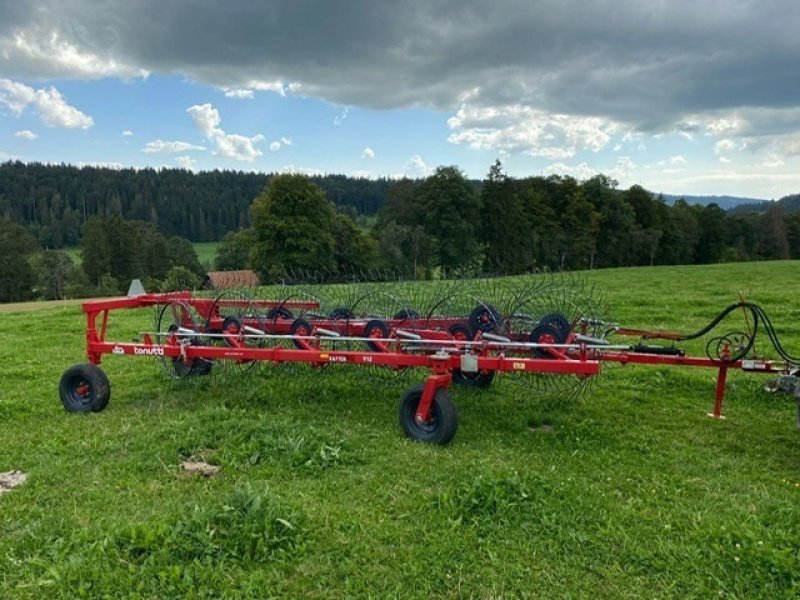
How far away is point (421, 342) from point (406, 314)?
6.05ft

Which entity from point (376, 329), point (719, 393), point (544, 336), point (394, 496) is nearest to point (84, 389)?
point (376, 329)

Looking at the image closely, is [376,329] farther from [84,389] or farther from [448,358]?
[84,389]

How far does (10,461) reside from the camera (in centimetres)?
654

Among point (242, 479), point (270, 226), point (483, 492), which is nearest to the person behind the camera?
point (483, 492)

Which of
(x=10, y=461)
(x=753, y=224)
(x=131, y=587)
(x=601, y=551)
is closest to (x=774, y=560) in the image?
(x=601, y=551)

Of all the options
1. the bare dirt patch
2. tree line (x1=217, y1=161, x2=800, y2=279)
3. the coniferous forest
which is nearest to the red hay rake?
the bare dirt patch

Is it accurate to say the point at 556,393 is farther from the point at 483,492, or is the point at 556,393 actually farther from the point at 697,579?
the point at 697,579

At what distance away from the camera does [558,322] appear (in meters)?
7.67

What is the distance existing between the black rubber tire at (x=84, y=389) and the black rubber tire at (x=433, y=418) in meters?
4.18

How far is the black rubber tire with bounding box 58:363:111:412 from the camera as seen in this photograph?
8375 mm

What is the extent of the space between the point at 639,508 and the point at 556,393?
134 inches

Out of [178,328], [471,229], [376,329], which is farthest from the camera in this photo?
[471,229]

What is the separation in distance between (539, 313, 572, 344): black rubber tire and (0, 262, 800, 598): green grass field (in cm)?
112

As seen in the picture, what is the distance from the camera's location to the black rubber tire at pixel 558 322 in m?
7.45
